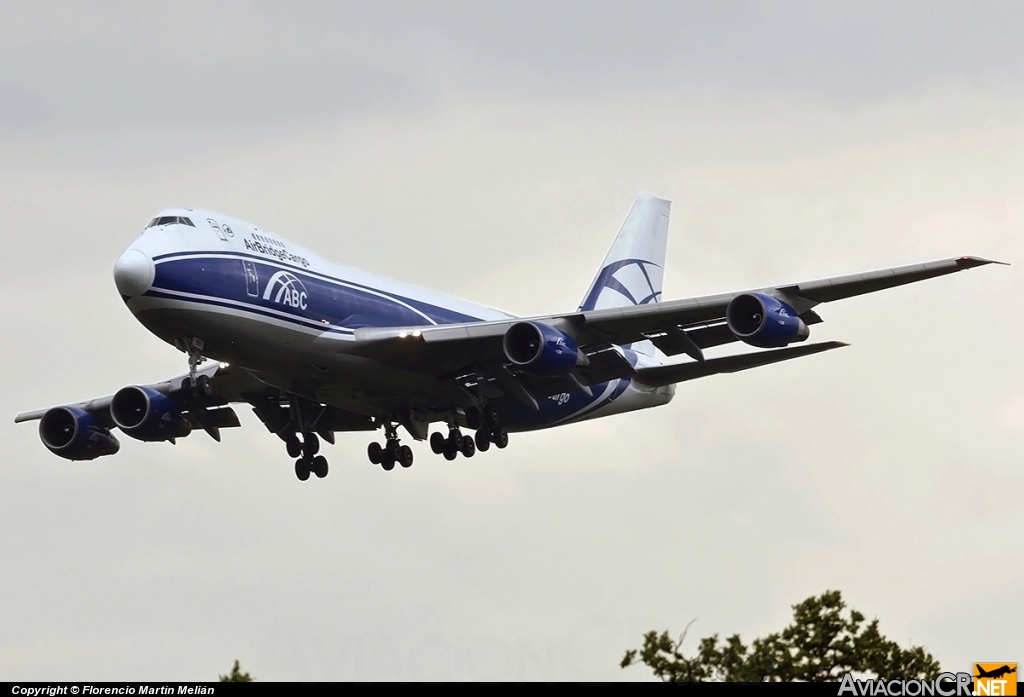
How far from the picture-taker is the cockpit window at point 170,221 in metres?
41.2

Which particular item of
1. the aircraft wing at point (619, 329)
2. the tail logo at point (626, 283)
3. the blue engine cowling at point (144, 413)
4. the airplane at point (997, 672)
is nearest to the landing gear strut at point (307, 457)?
the blue engine cowling at point (144, 413)

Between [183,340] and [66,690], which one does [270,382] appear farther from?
[66,690]

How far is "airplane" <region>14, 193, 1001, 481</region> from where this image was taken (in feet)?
134

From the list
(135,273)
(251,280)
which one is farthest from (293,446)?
(135,273)

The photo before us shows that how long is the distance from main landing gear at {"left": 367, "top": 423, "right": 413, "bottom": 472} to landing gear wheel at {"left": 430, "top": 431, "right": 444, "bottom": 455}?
114cm

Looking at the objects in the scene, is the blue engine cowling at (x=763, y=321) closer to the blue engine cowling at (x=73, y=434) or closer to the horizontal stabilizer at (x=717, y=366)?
the horizontal stabilizer at (x=717, y=366)

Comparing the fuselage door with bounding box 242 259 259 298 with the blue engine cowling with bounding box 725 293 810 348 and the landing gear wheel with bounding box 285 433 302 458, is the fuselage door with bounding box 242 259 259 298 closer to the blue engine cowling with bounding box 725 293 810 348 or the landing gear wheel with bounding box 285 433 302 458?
the landing gear wheel with bounding box 285 433 302 458

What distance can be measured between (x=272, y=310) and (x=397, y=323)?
4492mm

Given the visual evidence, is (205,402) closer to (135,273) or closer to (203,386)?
(203,386)

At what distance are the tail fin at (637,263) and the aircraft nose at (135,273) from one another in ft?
63.4

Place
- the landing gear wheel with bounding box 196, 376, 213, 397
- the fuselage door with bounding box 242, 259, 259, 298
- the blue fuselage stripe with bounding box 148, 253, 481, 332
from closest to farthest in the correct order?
the blue fuselage stripe with bounding box 148, 253, 481, 332 < the fuselage door with bounding box 242, 259, 259, 298 < the landing gear wheel with bounding box 196, 376, 213, 397

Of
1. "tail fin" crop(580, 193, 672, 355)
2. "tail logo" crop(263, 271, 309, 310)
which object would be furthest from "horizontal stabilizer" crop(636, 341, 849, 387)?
"tail logo" crop(263, 271, 309, 310)

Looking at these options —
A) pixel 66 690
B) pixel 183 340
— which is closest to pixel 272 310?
pixel 183 340

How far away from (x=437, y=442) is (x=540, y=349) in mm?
6622
